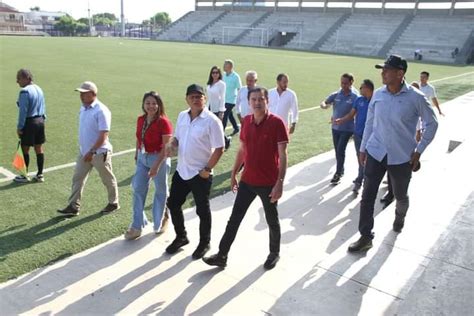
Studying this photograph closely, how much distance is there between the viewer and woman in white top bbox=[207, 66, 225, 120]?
8.43 metres

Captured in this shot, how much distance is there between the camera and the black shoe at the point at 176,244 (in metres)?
→ 4.73

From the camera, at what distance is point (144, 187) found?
4992 millimetres

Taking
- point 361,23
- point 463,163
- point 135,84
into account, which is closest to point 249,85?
point 463,163

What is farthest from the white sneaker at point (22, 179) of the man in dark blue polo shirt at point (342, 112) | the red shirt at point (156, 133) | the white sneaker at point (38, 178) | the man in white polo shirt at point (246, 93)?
the man in dark blue polo shirt at point (342, 112)

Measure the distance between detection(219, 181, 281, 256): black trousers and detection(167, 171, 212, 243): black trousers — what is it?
0.33 metres

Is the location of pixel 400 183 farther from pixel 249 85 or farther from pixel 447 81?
pixel 447 81

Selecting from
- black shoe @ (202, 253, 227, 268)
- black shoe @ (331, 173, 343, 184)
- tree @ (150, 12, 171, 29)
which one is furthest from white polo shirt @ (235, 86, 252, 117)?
tree @ (150, 12, 171, 29)

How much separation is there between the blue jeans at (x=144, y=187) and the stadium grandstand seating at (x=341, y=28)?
4544 centimetres

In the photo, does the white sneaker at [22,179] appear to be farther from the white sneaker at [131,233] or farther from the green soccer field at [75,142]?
the white sneaker at [131,233]

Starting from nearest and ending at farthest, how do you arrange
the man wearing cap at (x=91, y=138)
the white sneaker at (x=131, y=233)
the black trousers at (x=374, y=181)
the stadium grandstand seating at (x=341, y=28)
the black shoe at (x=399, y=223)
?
the black trousers at (x=374, y=181) → the black shoe at (x=399, y=223) → the white sneaker at (x=131, y=233) → the man wearing cap at (x=91, y=138) → the stadium grandstand seating at (x=341, y=28)

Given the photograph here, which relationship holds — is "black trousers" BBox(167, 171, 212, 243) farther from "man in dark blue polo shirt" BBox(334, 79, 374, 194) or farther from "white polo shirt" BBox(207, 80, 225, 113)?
"white polo shirt" BBox(207, 80, 225, 113)

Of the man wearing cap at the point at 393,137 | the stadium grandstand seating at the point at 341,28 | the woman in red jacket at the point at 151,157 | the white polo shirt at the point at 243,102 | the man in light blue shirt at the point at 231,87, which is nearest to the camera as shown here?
the man wearing cap at the point at 393,137

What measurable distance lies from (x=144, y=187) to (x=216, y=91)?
3857 mm

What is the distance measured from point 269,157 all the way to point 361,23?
59430 mm
